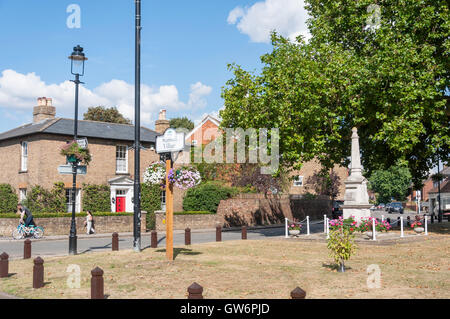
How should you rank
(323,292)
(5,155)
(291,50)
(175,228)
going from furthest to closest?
(5,155) → (175,228) → (291,50) → (323,292)

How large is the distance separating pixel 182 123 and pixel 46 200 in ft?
130

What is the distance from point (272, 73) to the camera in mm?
24266

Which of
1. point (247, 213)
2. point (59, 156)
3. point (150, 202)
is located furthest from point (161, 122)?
point (247, 213)

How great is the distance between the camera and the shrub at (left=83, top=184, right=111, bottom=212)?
33.2 m

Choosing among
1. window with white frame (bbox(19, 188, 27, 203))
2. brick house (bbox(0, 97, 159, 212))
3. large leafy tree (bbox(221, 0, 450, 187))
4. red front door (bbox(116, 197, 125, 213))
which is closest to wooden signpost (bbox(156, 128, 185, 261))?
large leafy tree (bbox(221, 0, 450, 187))

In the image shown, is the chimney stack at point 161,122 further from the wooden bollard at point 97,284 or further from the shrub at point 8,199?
the wooden bollard at point 97,284

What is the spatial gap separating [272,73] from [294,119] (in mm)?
3062

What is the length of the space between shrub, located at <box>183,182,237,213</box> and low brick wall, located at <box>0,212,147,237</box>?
550cm

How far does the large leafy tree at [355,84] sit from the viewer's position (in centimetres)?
2127

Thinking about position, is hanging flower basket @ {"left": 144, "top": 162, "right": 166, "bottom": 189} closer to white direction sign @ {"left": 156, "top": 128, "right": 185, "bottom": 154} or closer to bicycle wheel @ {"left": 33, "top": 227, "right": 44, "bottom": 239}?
white direction sign @ {"left": 156, "top": 128, "right": 185, "bottom": 154}

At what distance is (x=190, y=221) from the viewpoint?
3422cm

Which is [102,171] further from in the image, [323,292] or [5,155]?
[323,292]

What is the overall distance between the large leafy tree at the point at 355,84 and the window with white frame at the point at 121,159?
44.1ft

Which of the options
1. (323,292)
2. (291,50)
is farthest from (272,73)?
(323,292)
